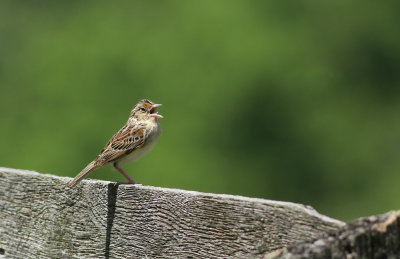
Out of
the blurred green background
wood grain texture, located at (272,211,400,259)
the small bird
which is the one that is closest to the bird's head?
the small bird

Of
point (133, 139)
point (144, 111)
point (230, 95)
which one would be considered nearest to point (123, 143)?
point (133, 139)

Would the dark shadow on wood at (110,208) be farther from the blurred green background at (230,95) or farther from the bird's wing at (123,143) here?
the blurred green background at (230,95)

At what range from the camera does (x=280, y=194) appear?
17219 mm

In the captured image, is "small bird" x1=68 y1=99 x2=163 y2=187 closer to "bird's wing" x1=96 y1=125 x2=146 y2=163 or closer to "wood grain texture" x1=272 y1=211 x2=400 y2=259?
"bird's wing" x1=96 y1=125 x2=146 y2=163

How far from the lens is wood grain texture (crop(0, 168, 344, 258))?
10.8 ft

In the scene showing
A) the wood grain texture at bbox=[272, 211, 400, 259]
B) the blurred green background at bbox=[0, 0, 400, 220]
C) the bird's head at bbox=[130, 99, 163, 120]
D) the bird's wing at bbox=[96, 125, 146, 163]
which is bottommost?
the wood grain texture at bbox=[272, 211, 400, 259]

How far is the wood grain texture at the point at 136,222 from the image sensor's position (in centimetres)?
329

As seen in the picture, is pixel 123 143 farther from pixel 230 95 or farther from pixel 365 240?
pixel 230 95

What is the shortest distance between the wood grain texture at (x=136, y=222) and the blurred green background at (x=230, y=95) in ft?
33.7

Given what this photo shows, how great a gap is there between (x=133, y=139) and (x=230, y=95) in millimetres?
10841

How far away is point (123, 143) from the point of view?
7102mm

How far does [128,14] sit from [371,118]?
6367mm

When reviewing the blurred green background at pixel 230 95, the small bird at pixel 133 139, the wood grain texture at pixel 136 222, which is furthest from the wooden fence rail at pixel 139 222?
the blurred green background at pixel 230 95

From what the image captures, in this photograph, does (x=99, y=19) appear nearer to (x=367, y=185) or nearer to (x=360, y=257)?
(x=367, y=185)
